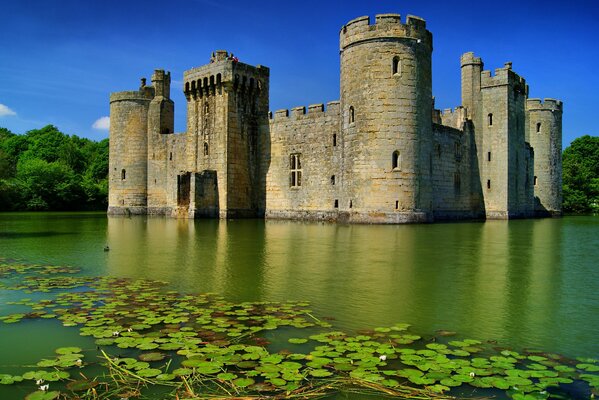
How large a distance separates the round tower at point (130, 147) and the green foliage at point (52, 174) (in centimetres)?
845

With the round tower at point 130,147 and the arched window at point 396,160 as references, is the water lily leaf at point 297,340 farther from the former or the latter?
the round tower at point 130,147

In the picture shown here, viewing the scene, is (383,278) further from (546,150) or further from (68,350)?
(546,150)

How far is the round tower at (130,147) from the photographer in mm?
37750

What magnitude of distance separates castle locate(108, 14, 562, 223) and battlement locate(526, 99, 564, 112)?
7 centimetres

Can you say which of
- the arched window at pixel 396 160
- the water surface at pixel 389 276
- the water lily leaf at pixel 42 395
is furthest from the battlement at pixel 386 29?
the water lily leaf at pixel 42 395

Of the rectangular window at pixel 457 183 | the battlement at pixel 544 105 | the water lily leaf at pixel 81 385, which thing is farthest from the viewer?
the battlement at pixel 544 105

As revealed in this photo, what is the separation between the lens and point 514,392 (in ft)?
13.4

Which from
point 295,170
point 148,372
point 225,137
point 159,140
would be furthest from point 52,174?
point 148,372

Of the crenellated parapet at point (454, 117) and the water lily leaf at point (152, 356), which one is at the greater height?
the crenellated parapet at point (454, 117)

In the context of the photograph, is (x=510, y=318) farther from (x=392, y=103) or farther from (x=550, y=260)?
(x=392, y=103)

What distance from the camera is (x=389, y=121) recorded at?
78.8ft

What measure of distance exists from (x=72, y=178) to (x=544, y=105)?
43.5 meters

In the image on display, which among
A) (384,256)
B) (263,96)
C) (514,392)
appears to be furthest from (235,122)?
(514,392)

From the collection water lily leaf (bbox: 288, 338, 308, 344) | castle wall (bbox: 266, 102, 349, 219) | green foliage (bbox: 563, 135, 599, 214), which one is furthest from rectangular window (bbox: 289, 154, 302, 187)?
green foliage (bbox: 563, 135, 599, 214)
